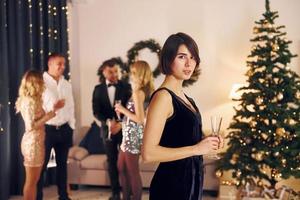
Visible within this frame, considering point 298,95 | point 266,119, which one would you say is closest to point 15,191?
point 266,119

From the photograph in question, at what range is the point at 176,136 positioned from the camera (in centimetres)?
165

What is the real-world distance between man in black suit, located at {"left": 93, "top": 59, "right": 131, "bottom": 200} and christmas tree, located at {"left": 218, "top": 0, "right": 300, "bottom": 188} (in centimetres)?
114

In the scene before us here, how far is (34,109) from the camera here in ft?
11.7

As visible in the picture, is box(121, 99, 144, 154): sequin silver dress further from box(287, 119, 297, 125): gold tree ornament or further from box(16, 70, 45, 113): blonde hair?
A: box(287, 119, 297, 125): gold tree ornament

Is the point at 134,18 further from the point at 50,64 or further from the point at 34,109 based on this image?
the point at 34,109

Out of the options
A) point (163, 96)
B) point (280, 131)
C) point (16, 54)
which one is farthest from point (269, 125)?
point (16, 54)

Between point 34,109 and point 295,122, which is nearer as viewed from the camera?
point 34,109

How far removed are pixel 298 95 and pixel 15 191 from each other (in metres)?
3.39

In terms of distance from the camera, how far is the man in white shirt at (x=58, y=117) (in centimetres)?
415

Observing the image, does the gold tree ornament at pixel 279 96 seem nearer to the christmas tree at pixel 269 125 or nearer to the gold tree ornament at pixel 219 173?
the christmas tree at pixel 269 125

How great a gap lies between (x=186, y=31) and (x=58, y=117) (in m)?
2.33

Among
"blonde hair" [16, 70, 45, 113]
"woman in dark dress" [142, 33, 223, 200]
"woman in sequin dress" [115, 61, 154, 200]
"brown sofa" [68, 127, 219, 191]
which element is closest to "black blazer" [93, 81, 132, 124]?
"woman in sequin dress" [115, 61, 154, 200]

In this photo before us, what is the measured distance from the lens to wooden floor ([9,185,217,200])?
473 cm

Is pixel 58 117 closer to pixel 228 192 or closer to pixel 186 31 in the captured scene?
pixel 228 192
